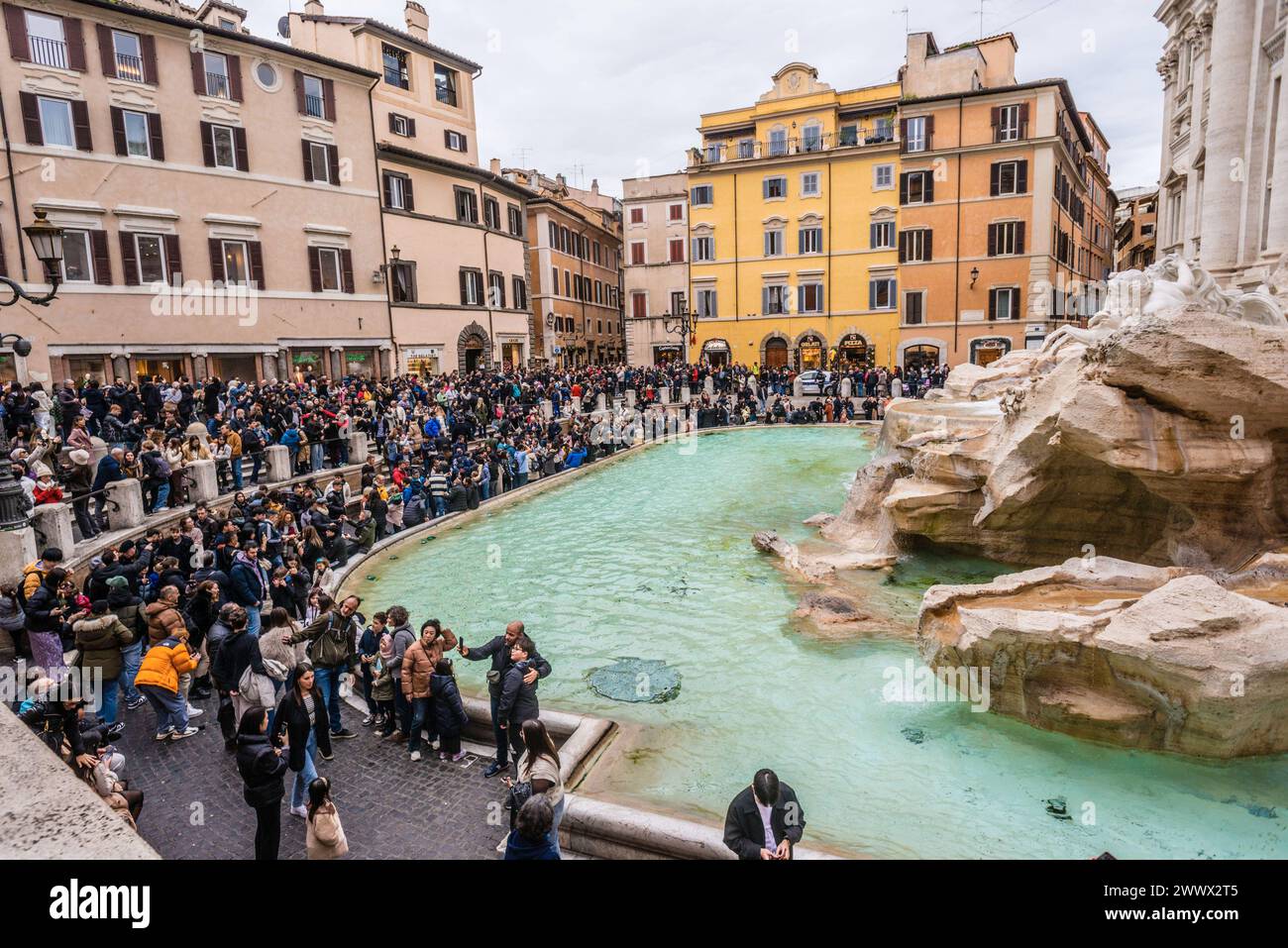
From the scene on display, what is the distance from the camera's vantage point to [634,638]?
10.4 meters

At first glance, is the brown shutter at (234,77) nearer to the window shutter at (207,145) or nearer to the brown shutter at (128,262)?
the window shutter at (207,145)

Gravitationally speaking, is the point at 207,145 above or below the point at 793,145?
below

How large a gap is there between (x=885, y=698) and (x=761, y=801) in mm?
3911

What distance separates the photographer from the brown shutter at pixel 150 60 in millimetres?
23188

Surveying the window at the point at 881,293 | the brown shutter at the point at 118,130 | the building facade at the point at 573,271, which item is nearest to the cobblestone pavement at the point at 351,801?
the brown shutter at the point at 118,130

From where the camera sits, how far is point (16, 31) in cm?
2073

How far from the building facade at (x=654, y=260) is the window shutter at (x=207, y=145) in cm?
2836

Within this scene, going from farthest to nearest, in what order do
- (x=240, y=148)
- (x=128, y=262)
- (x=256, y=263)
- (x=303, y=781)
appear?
(x=256, y=263), (x=240, y=148), (x=128, y=262), (x=303, y=781)

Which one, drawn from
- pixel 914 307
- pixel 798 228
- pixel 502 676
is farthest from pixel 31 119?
pixel 914 307

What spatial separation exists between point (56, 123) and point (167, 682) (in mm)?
22004

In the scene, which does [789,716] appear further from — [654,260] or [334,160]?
[654,260]

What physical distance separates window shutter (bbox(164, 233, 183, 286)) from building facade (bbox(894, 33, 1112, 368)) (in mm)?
32466

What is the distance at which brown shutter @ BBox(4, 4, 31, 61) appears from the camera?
20.6 m

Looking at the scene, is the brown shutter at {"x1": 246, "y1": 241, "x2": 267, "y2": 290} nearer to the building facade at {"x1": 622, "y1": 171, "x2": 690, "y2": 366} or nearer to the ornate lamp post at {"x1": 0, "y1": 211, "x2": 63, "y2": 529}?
the ornate lamp post at {"x1": 0, "y1": 211, "x2": 63, "y2": 529}
